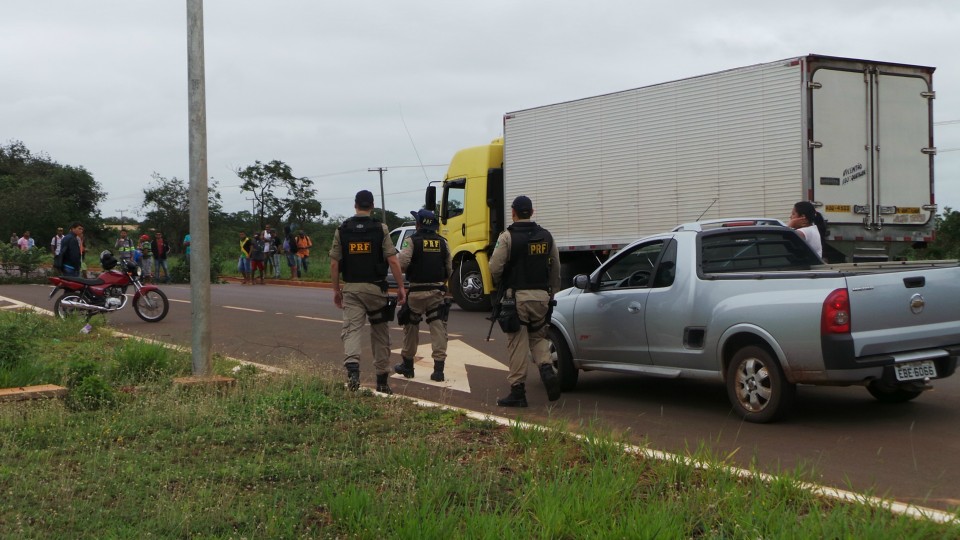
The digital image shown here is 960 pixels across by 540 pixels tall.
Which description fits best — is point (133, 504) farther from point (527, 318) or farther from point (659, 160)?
point (659, 160)

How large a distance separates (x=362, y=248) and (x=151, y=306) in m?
8.63

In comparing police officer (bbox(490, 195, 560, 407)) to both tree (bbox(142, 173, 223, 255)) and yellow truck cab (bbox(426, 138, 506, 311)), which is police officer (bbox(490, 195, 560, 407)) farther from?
tree (bbox(142, 173, 223, 255))

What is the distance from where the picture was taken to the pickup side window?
28.8 ft

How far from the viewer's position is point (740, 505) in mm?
4836

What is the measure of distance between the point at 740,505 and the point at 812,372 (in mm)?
2579

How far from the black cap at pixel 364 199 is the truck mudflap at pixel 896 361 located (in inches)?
169

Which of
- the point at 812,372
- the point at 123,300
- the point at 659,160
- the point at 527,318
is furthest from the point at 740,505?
the point at 123,300

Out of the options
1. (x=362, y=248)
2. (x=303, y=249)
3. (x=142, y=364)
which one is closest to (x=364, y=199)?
(x=362, y=248)

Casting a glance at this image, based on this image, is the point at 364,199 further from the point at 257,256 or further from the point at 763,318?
the point at 257,256

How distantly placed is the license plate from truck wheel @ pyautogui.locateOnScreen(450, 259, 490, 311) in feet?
38.0

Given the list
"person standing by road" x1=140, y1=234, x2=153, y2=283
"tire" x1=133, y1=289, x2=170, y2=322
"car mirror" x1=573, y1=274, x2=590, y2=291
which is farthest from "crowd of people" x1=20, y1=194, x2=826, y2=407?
"person standing by road" x1=140, y1=234, x2=153, y2=283

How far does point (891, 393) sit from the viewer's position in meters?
8.31

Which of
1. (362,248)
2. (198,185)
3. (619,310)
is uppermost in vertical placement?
(198,185)

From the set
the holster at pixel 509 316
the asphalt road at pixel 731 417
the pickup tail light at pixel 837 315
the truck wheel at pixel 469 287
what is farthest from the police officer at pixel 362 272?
the truck wheel at pixel 469 287
